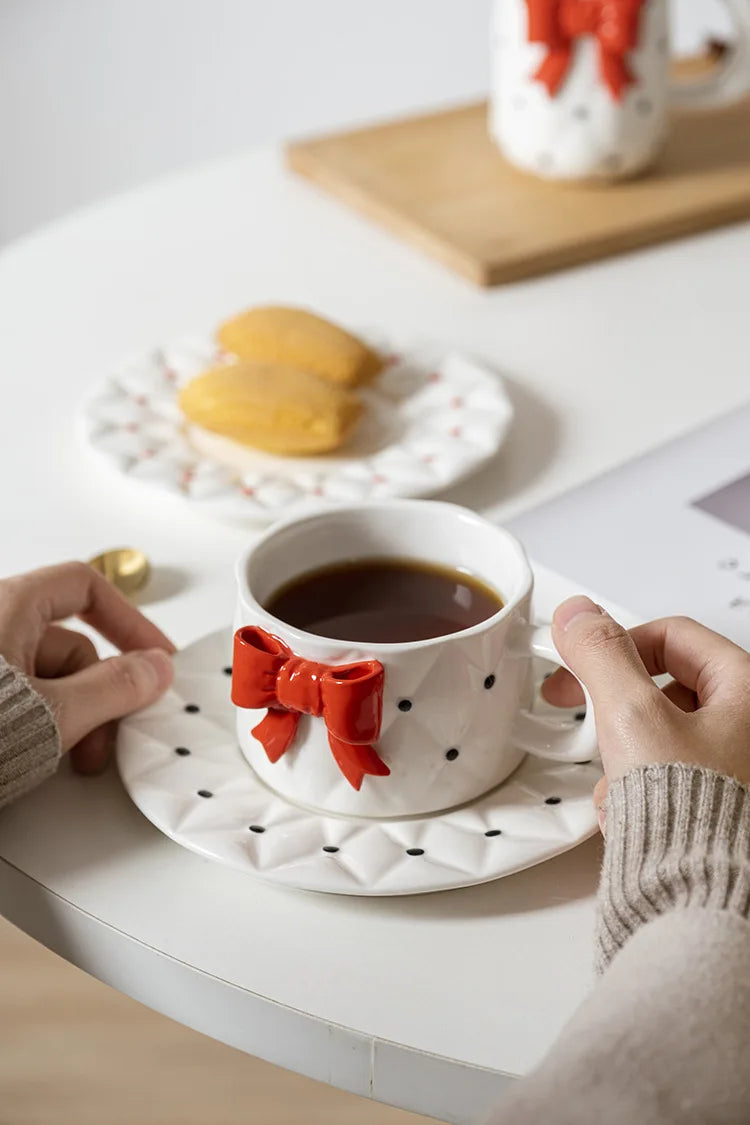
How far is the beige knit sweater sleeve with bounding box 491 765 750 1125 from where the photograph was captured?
0.40m

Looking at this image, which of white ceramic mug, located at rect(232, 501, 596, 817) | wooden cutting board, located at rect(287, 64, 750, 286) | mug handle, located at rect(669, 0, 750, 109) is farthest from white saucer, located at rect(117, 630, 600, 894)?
mug handle, located at rect(669, 0, 750, 109)

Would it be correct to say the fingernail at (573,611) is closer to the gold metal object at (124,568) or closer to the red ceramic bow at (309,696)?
the red ceramic bow at (309,696)

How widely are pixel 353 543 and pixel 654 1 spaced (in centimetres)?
62

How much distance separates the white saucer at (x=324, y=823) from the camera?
52 cm

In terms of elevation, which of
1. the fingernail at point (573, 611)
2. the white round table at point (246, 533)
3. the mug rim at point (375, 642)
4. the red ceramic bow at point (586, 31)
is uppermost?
the red ceramic bow at point (586, 31)

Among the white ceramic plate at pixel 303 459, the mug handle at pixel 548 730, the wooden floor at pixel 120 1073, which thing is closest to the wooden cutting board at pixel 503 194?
the white ceramic plate at pixel 303 459

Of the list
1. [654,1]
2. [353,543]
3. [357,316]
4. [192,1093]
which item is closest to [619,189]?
[654,1]

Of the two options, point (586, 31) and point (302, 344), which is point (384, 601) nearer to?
point (302, 344)

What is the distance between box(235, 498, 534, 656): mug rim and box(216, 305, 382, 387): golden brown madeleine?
26cm

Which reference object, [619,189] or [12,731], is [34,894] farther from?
[619,189]

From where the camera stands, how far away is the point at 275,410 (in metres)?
0.78

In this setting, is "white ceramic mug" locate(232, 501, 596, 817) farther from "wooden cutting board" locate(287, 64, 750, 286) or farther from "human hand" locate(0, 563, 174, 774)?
"wooden cutting board" locate(287, 64, 750, 286)

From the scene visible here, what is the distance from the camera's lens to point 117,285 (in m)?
1.04

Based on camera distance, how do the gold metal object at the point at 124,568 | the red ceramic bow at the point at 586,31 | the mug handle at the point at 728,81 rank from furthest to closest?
the mug handle at the point at 728,81 → the red ceramic bow at the point at 586,31 → the gold metal object at the point at 124,568
